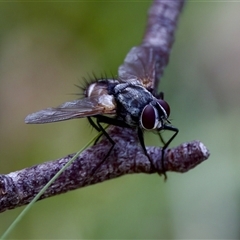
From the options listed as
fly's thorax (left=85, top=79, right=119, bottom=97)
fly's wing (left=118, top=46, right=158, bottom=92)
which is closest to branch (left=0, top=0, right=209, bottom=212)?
fly's thorax (left=85, top=79, right=119, bottom=97)

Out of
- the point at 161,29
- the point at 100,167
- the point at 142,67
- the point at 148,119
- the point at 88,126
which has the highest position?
the point at 161,29

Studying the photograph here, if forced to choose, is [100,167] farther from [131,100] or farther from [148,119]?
[131,100]

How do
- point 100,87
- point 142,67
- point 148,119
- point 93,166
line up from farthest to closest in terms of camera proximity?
point 142,67
point 100,87
point 148,119
point 93,166

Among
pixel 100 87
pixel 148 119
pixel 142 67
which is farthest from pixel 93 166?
pixel 142 67

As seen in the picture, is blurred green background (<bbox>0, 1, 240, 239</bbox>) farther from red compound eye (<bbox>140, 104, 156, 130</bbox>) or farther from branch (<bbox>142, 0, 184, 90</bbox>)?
red compound eye (<bbox>140, 104, 156, 130</bbox>)

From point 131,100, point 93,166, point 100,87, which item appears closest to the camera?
point 93,166

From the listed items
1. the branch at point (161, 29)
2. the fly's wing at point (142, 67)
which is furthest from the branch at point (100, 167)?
the branch at point (161, 29)

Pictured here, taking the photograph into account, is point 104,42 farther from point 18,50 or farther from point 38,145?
point 38,145
